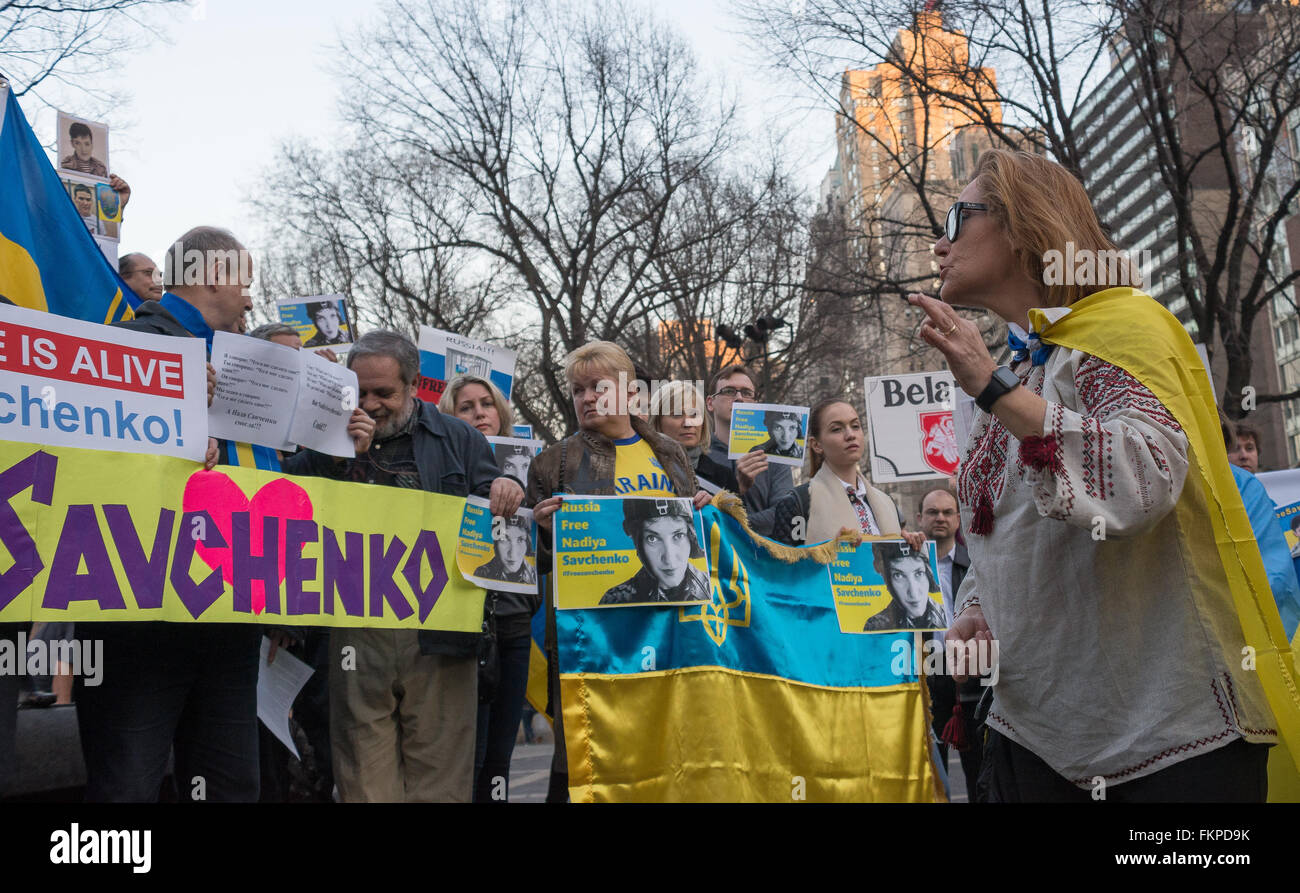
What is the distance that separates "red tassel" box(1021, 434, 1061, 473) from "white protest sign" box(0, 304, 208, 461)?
2.85 m

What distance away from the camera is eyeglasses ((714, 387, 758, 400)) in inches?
300

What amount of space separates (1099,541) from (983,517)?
26cm

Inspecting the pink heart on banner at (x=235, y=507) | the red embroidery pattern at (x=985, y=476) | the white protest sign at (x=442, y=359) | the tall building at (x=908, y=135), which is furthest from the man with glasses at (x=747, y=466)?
the tall building at (x=908, y=135)

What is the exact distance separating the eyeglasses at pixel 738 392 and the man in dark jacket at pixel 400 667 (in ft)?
9.54

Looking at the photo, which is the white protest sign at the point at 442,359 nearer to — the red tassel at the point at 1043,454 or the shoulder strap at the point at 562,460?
the shoulder strap at the point at 562,460

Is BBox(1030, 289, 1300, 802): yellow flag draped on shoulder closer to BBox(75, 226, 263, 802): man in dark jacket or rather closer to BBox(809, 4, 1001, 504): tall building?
BBox(75, 226, 263, 802): man in dark jacket

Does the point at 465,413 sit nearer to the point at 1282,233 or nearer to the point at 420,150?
the point at 420,150

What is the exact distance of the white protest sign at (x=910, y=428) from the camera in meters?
7.49

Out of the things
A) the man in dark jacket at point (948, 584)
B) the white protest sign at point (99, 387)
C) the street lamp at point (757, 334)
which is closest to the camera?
the white protest sign at point (99, 387)

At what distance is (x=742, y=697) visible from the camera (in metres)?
5.06

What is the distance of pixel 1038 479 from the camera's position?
7.07 feet

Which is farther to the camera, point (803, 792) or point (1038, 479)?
point (803, 792)
